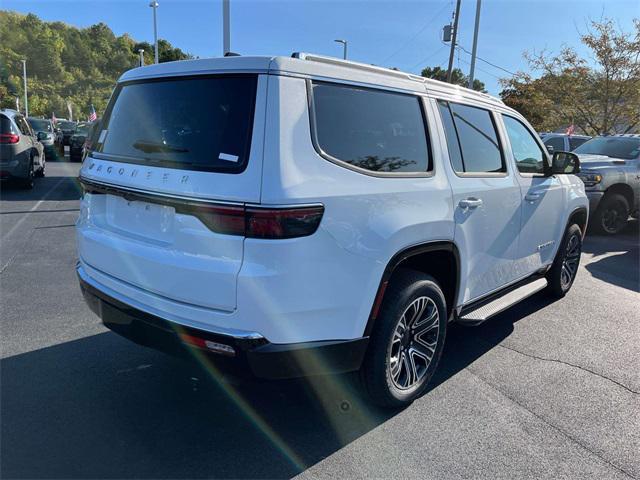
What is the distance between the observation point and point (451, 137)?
11.1 feet

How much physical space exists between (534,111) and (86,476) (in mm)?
25195

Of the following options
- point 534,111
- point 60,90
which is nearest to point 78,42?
point 60,90

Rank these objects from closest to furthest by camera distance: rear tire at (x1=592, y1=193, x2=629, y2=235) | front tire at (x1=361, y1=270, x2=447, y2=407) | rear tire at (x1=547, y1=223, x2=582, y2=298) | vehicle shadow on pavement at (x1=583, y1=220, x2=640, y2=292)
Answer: front tire at (x1=361, y1=270, x2=447, y2=407)
rear tire at (x1=547, y1=223, x2=582, y2=298)
vehicle shadow on pavement at (x1=583, y1=220, x2=640, y2=292)
rear tire at (x1=592, y1=193, x2=629, y2=235)

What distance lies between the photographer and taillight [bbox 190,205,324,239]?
2197 mm

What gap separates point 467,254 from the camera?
339 cm

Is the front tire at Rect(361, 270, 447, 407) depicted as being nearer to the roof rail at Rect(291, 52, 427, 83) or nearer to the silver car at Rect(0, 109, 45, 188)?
the roof rail at Rect(291, 52, 427, 83)

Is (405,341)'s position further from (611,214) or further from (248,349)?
(611,214)

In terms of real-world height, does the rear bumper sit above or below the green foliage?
below

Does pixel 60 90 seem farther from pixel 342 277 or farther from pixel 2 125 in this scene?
pixel 342 277

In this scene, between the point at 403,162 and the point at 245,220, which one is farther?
the point at 403,162

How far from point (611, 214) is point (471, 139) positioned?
23.6 feet

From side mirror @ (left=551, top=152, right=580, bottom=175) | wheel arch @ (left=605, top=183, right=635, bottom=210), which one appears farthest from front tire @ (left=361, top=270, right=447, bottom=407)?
wheel arch @ (left=605, top=183, right=635, bottom=210)

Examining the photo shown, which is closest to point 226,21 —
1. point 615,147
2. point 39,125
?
point 615,147

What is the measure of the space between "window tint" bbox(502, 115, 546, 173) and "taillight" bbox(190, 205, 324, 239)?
102 inches
